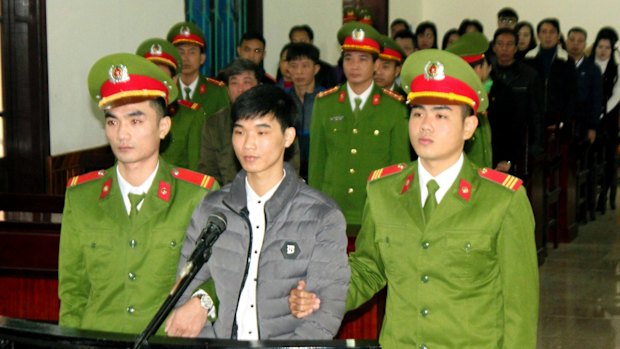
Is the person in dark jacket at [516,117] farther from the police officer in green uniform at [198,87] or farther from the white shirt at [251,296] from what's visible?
the white shirt at [251,296]

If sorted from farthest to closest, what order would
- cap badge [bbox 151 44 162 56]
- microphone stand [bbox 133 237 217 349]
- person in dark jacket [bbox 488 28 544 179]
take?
person in dark jacket [bbox 488 28 544 179], cap badge [bbox 151 44 162 56], microphone stand [bbox 133 237 217 349]

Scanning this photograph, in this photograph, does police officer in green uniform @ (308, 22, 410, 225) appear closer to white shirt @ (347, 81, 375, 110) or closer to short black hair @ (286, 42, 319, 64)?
white shirt @ (347, 81, 375, 110)

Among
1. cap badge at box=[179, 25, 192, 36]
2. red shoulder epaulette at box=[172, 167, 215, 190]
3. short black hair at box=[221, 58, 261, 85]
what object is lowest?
red shoulder epaulette at box=[172, 167, 215, 190]

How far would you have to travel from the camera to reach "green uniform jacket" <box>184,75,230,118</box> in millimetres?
6812

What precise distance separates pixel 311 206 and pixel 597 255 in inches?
234

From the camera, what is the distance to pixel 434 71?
2959mm

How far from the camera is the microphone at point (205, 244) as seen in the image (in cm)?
216

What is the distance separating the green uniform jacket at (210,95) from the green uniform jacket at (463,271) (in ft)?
12.9

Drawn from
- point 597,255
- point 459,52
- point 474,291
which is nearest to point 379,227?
point 474,291

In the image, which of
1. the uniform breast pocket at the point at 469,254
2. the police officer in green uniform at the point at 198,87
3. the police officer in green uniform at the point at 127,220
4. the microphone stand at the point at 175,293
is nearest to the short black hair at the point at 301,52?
the police officer in green uniform at the point at 198,87

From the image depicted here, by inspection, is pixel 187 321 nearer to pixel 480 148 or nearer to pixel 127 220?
pixel 127 220

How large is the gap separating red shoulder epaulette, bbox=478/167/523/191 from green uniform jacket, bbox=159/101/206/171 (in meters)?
3.03

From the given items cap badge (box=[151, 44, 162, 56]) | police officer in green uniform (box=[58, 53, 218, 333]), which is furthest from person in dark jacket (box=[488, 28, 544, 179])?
police officer in green uniform (box=[58, 53, 218, 333])

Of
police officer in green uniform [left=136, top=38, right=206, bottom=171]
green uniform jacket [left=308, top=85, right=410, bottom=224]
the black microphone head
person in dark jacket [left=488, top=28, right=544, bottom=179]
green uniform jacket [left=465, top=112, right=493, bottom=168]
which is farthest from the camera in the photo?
person in dark jacket [left=488, top=28, right=544, bottom=179]
